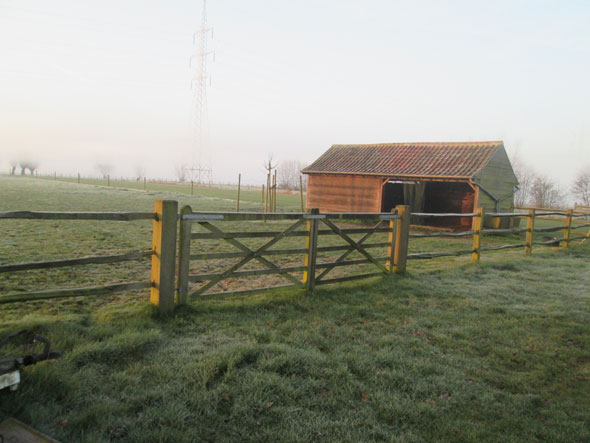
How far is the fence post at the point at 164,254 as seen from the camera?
4844 millimetres

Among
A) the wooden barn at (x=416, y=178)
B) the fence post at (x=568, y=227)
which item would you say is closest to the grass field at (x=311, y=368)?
the fence post at (x=568, y=227)

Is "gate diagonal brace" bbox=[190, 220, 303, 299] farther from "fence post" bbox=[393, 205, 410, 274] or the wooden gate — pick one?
"fence post" bbox=[393, 205, 410, 274]

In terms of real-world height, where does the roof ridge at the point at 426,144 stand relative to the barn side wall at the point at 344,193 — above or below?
above

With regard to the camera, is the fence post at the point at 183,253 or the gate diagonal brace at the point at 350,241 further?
the gate diagonal brace at the point at 350,241

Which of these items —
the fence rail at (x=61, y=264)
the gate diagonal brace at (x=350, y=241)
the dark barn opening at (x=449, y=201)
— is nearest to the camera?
the fence rail at (x=61, y=264)

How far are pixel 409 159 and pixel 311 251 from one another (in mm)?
14303

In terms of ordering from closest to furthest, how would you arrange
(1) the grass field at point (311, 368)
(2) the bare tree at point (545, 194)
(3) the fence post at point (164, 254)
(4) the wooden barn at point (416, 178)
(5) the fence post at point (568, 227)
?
1. (1) the grass field at point (311, 368)
2. (3) the fence post at point (164, 254)
3. (5) the fence post at point (568, 227)
4. (4) the wooden barn at point (416, 178)
5. (2) the bare tree at point (545, 194)

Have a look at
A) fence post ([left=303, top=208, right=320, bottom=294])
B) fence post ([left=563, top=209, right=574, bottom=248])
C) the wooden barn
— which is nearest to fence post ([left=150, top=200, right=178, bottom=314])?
fence post ([left=303, top=208, right=320, bottom=294])

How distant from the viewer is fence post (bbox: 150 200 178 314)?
4.84m

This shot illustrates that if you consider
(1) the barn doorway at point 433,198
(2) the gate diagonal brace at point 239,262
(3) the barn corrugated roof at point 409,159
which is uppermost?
(3) the barn corrugated roof at point 409,159

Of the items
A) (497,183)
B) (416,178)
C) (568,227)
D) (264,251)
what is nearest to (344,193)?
(416,178)

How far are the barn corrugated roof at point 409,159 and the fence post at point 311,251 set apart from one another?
12170 millimetres

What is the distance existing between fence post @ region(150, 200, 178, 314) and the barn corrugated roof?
47.0ft

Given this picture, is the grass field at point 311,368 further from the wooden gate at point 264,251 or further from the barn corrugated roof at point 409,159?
the barn corrugated roof at point 409,159
